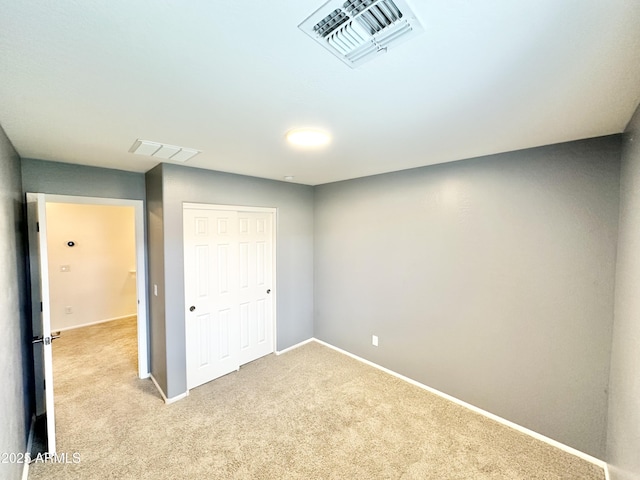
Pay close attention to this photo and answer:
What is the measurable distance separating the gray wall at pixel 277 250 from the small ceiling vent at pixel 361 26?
231 centimetres

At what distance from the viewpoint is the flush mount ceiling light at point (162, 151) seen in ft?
6.83

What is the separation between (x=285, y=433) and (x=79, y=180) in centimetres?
309

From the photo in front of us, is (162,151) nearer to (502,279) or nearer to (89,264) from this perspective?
(502,279)

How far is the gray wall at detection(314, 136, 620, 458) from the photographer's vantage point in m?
2.01

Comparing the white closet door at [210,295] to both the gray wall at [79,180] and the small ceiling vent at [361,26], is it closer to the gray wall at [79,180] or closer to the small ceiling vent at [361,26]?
the gray wall at [79,180]

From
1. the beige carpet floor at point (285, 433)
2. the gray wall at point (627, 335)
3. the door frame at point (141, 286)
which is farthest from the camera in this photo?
the door frame at point (141, 286)

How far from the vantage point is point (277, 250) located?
3734 millimetres

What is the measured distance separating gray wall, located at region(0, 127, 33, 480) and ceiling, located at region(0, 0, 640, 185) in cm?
38

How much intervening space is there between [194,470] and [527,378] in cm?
273

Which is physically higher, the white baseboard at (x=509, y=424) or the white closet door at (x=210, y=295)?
the white closet door at (x=210, y=295)

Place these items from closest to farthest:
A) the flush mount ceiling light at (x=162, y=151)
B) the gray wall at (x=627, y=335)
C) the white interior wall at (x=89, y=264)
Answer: the gray wall at (x=627, y=335) < the flush mount ceiling light at (x=162, y=151) < the white interior wall at (x=89, y=264)

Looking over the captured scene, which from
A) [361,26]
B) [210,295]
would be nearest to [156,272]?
[210,295]

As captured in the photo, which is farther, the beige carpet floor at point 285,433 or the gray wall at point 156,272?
the gray wall at point 156,272

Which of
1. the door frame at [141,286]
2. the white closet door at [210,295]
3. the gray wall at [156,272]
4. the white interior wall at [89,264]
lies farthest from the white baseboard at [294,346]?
the white interior wall at [89,264]
